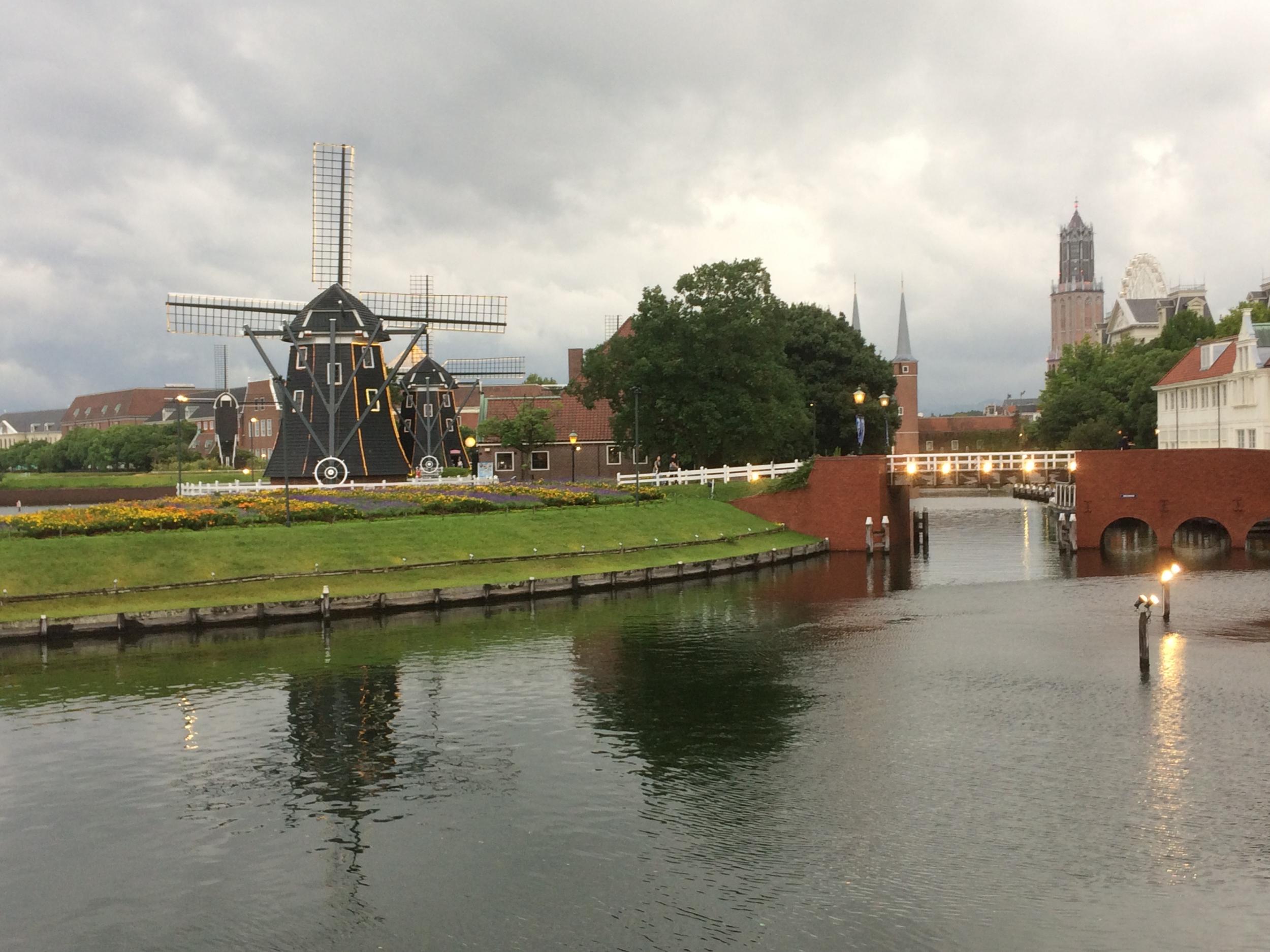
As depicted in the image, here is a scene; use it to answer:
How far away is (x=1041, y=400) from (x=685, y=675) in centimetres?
12245

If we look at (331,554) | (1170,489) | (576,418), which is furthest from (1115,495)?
(576,418)

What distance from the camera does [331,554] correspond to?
47.8m

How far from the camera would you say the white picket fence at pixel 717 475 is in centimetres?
6975

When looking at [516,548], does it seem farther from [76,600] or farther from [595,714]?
[595,714]

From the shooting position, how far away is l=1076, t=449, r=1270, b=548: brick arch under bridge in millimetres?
61375

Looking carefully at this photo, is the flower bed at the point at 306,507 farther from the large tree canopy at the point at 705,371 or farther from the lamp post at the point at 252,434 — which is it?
the lamp post at the point at 252,434

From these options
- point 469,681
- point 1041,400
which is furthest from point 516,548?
point 1041,400

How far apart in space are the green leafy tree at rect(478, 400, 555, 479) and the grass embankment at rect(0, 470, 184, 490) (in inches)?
1142

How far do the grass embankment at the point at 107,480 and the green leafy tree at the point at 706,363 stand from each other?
50.0 meters

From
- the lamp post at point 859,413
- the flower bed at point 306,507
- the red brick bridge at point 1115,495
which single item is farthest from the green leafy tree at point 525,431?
the red brick bridge at point 1115,495

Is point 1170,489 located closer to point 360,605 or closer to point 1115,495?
point 1115,495

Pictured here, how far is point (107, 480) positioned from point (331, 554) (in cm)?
9055

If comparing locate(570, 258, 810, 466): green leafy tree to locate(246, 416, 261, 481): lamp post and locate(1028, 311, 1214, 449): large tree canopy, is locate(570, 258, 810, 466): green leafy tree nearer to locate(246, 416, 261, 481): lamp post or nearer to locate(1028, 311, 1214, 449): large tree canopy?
locate(1028, 311, 1214, 449): large tree canopy

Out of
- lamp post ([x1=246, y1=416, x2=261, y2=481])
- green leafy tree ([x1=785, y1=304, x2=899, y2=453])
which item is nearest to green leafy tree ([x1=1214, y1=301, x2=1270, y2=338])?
green leafy tree ([x1=785, y1=304, x2=899, y2=453])
